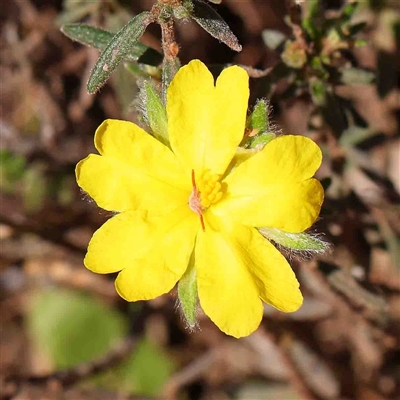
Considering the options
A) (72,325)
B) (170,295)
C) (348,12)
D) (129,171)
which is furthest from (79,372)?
(348,12)

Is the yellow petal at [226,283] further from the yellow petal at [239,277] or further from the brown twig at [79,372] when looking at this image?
the brown twig at [79,372]

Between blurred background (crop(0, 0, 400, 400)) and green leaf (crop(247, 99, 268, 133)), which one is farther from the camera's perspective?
blurred background (crop(0, 0, 400, 400))

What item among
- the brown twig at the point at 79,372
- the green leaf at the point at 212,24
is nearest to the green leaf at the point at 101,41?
the green leaf at the point at 212,24

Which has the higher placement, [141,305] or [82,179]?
[82,179]

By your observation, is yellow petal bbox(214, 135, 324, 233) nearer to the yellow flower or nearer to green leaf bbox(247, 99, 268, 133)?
the yellow flower

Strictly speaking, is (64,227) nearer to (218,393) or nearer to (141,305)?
(141,305)

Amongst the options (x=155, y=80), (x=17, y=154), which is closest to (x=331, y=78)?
(x=155, y=80)

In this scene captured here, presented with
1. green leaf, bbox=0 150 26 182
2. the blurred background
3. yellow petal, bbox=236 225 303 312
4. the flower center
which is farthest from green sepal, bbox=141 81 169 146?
green leaf, bbox=0 150 26 182
